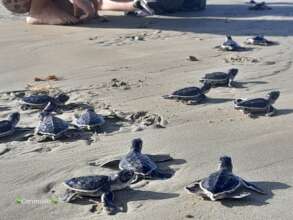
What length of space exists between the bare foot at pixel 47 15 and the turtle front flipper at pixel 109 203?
22.4 ft

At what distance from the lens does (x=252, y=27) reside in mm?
10227

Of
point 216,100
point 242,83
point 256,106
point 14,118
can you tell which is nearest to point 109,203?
point 14,118

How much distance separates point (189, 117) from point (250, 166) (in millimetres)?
1214

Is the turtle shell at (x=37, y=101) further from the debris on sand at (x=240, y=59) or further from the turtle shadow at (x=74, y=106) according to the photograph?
the debris on sand at (x=240, y=59)

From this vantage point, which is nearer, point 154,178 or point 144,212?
point 144,212

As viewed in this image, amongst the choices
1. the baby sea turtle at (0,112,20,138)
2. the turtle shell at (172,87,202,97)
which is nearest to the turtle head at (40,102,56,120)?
the baby sea turtle at (0,112,20,138)

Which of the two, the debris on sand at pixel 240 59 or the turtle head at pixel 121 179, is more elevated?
the turtle head at pixel 121 179

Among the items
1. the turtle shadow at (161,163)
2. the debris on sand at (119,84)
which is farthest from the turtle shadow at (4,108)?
the turtle shadow at (161,163)

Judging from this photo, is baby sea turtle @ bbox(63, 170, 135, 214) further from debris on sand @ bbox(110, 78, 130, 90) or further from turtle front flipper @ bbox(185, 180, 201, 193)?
debris on sand @ bbox(110, 78, 130, 90)

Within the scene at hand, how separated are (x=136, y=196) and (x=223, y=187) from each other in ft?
1.66

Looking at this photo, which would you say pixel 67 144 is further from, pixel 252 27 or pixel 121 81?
pixel 252 27

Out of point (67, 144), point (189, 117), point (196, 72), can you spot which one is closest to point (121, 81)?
point (196, 72)

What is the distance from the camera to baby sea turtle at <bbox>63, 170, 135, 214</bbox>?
3627mm

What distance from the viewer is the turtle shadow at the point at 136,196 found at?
3.72 meters
